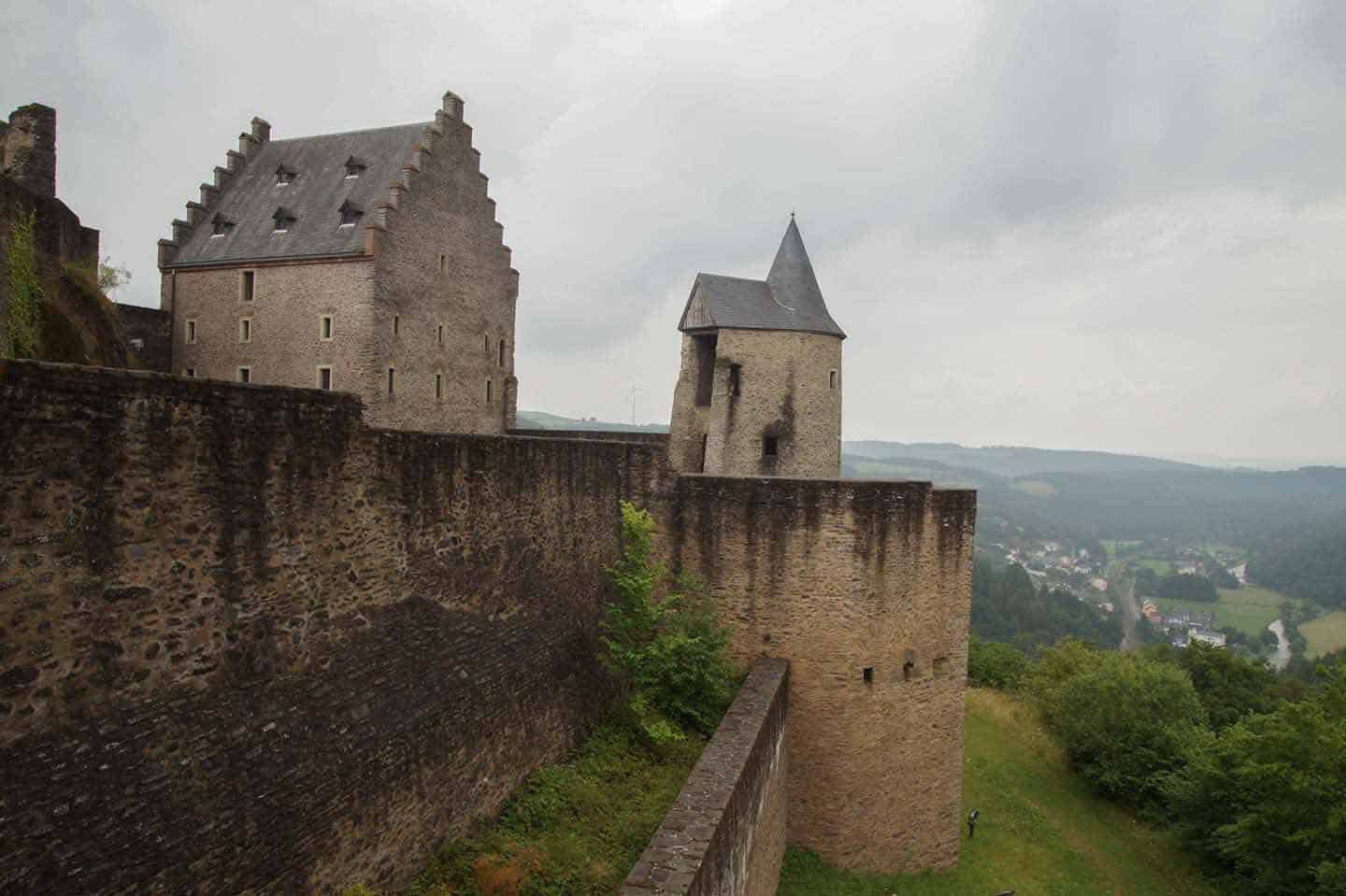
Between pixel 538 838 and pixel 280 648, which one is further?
pixel 538 838

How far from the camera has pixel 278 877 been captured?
670cm

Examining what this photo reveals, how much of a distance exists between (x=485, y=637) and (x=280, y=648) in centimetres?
345

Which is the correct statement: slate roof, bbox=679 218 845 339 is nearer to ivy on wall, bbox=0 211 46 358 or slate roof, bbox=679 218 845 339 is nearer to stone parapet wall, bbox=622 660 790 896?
stone parapet wall, bbox=622 660 790 896

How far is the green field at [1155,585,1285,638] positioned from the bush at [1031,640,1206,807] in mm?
138489

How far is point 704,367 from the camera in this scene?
29.7m

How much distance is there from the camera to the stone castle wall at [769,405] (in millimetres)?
27703

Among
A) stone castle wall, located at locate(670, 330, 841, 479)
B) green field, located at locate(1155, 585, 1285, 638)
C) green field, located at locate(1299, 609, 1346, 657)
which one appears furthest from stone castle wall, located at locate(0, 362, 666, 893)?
green field, located at locate(1155, 585, 1285, 638)

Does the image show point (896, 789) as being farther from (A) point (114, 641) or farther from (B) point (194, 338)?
(B) point (194, 338)

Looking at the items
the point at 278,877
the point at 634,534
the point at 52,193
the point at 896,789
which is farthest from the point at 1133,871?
the point at 52,193

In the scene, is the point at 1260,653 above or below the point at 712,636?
below

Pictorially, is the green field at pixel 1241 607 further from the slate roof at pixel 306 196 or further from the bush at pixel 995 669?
the slate roof at pixel 306 196

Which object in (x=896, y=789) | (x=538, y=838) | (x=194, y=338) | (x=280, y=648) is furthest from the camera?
(x=194, y=338)

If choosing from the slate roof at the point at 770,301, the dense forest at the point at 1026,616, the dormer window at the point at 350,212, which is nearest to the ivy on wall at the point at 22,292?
the dormer window at the point at 350,212

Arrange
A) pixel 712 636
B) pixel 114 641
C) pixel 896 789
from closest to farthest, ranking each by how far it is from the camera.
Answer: pixel 114 641 < pixel 712 636 < pixel 896 789
